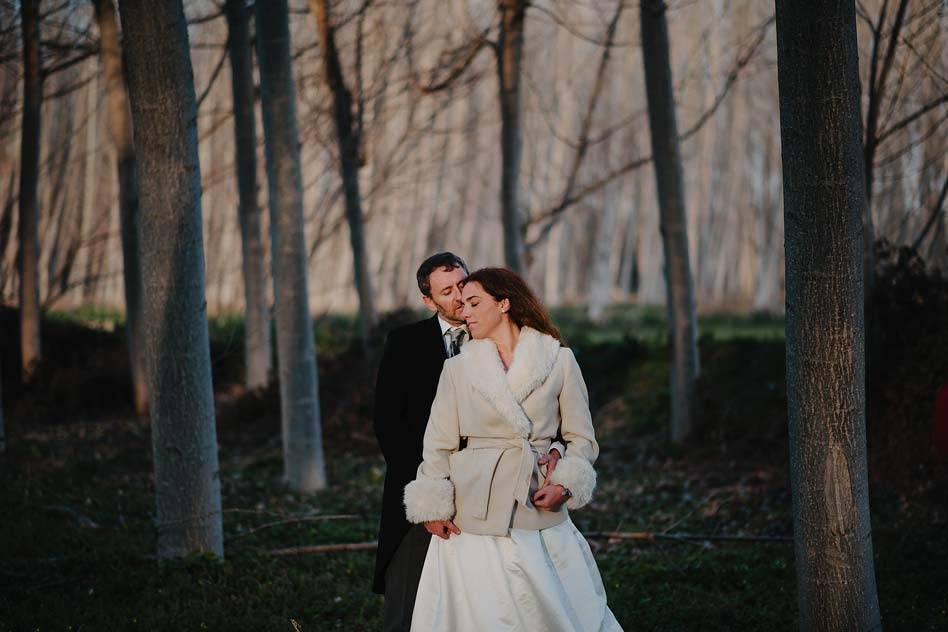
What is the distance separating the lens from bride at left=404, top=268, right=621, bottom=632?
12.9 ft

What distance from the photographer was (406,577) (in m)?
4.59

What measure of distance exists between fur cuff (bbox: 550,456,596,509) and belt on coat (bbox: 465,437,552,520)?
3.7 inches

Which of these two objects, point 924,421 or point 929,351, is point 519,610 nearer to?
point 924,421

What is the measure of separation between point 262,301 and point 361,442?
2379mm

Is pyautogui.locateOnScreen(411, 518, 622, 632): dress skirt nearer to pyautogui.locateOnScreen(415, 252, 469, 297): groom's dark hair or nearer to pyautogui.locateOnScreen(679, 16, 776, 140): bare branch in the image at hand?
pyautogui.locateOnScreen(415, 252, 469, 297): groom's dark hair

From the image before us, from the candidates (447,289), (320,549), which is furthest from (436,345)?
(320,549)

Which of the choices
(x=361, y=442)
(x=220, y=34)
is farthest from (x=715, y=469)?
(x=220, y=34)

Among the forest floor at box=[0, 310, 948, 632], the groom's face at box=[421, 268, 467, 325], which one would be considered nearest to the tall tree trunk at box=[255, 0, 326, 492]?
the forest floor at box=[0, 310, 948, 632]

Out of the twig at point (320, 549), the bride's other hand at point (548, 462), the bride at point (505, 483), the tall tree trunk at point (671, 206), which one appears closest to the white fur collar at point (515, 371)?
the bride at point (505, 483)

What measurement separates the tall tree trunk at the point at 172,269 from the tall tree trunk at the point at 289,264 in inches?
138

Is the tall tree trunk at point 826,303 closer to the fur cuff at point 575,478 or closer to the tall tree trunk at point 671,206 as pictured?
the fur cuff at point 575,478

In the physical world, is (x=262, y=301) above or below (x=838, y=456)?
above

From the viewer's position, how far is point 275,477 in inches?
413

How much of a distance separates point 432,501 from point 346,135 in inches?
405
